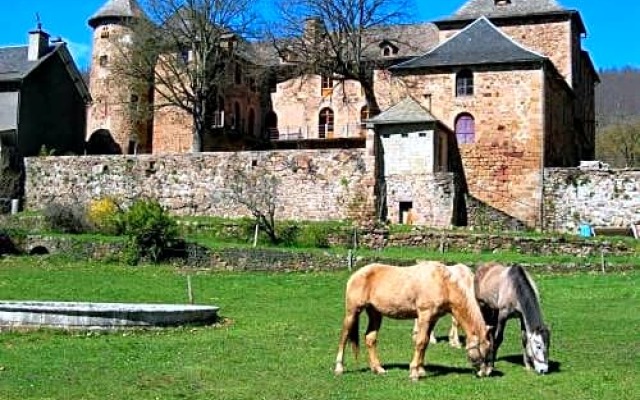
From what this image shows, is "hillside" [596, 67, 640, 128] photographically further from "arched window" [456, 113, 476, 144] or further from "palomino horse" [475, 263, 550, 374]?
"palomino horse" [475, 263, 550, 374]

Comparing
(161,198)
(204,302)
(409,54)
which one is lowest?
(204,302)

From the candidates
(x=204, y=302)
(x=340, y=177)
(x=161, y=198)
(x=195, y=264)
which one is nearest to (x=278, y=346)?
(x=204, y=302)

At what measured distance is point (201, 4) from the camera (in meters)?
48.2

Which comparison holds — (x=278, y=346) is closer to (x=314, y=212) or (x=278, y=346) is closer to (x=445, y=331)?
(x=445, y=331)

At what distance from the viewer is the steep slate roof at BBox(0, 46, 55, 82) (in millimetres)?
44562

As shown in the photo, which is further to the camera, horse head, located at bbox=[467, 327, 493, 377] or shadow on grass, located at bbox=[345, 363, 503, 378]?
shadow on grass, located at bbox=[345, 363, 503, 378]

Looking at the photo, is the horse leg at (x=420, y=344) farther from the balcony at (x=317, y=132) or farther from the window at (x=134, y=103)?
the window at (x=134, y=103)

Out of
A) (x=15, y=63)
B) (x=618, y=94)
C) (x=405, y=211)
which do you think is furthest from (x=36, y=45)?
(x=618, y=94)

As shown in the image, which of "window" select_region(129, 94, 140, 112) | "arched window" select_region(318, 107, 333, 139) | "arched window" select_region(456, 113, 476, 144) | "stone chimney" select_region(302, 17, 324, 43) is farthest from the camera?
"arched window" select_region(318, 107, 333, 139)

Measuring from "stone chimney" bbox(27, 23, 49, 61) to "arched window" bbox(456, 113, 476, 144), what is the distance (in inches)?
919

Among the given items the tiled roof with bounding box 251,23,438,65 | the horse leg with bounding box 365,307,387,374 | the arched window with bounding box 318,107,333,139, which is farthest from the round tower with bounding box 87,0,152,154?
the horse leg with bounding box 365,307,387,374

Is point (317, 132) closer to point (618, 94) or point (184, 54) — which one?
point (184, 54)

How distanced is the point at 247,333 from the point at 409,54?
38583 mm

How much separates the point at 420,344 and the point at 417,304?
512 mm
